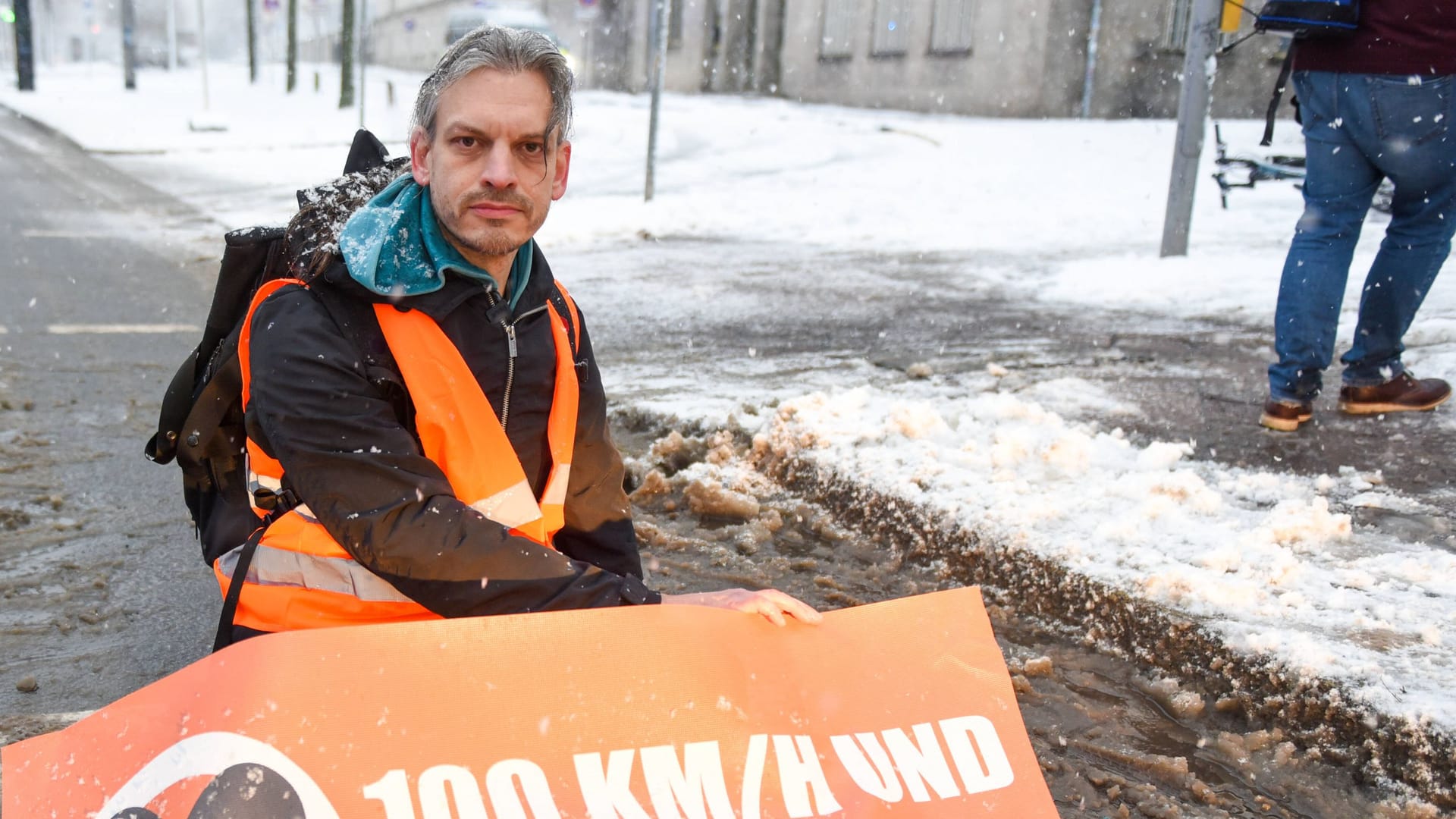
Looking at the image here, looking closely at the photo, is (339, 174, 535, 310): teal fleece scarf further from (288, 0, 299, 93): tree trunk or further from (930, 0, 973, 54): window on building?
(288, 0, 299, 93): tree trunk

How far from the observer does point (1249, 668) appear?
8.89ft

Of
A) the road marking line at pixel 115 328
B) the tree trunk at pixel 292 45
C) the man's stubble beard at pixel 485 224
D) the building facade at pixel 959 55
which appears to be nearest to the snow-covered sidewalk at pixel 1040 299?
the building facade at pixel 959 55

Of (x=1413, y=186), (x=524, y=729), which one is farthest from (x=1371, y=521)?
(x=524, y=729)

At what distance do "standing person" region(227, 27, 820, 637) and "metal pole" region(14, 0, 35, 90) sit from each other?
119 ft

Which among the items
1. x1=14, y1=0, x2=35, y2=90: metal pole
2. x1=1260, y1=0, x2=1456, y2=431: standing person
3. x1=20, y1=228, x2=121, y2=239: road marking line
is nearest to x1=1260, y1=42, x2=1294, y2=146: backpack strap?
x1=1260, y1=0, x2=1456, y2=431: standing person

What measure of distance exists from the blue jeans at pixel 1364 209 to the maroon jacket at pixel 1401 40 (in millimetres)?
32

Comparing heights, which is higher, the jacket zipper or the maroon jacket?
the maroon jacket

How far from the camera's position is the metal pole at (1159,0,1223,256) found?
755 centimetres

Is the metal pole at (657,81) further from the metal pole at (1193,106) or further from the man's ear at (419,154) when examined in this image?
the man's ear at (419,154)

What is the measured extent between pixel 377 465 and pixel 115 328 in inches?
195

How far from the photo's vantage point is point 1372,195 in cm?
430

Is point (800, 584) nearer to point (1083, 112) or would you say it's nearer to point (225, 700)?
point (225, 700)

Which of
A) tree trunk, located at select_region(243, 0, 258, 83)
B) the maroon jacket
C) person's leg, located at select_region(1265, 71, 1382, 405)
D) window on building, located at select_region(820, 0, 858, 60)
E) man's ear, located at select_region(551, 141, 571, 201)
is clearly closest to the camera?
man's ear, located at select_region(551, 141, 571, 201)

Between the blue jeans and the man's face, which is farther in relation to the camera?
the blue jeans
